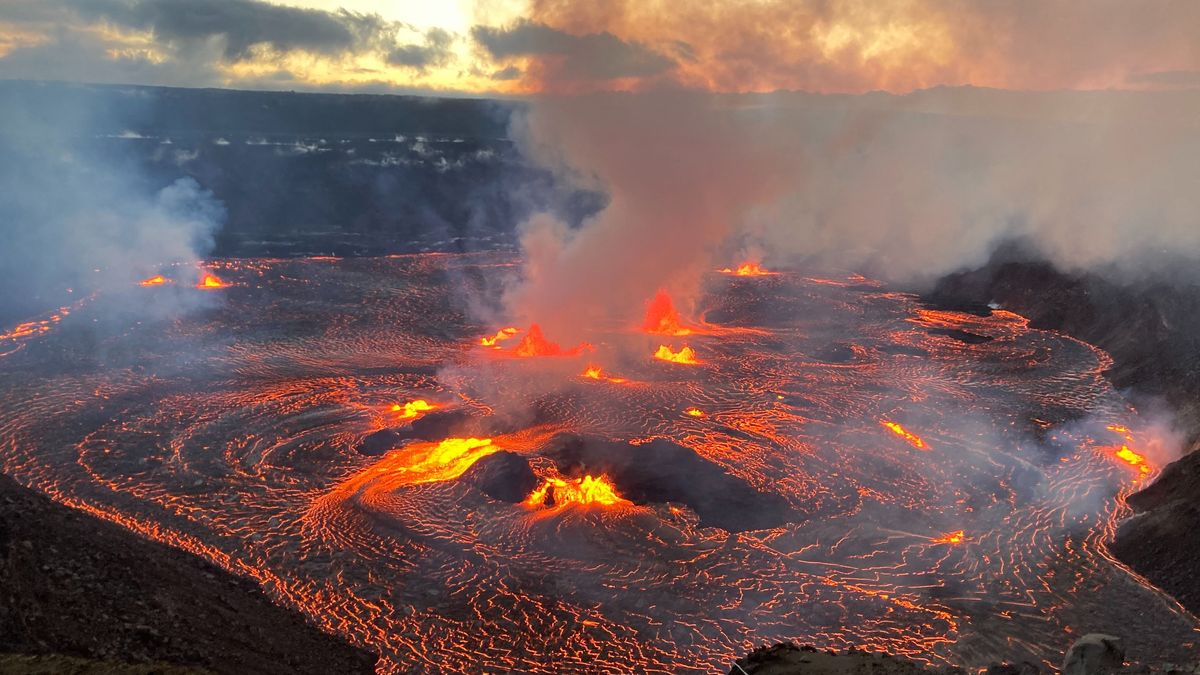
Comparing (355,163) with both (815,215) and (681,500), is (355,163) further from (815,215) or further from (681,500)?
(681,500)

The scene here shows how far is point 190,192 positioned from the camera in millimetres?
101312

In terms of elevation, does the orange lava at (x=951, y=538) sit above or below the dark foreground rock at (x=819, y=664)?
above

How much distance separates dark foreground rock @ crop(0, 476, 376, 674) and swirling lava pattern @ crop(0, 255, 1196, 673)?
1534 millimetres

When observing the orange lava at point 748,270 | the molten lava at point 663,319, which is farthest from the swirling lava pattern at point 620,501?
the orange lava at point 748,270

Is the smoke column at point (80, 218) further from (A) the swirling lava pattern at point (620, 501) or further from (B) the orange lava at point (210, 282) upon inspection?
A: (A) the swirling lava pattern at point (620, 501)

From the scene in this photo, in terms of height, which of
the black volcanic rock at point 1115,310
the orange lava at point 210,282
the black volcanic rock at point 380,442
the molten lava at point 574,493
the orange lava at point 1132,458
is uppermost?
the black volcanic rock at point 1115,310

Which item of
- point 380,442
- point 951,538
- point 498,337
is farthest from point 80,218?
point 951,538

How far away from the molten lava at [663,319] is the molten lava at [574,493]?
955 inches

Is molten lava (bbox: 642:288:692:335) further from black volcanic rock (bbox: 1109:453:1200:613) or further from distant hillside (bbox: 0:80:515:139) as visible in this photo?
distant hillside (bbox: 0:80:515:139)

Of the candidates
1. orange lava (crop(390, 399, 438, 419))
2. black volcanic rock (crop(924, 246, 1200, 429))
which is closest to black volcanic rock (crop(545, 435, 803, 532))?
orange lava (crop(390, 399, 438, 419))

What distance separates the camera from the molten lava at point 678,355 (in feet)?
148

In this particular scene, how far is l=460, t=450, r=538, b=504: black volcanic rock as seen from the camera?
90.7 ft

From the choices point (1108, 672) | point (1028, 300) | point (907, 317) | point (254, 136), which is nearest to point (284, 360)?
point (1108, 672)

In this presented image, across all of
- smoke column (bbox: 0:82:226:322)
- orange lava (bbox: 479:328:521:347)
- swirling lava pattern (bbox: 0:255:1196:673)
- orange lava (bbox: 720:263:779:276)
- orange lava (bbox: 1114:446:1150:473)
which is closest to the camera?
swirling lava pattern (bbox: 0:255:1196:673)
